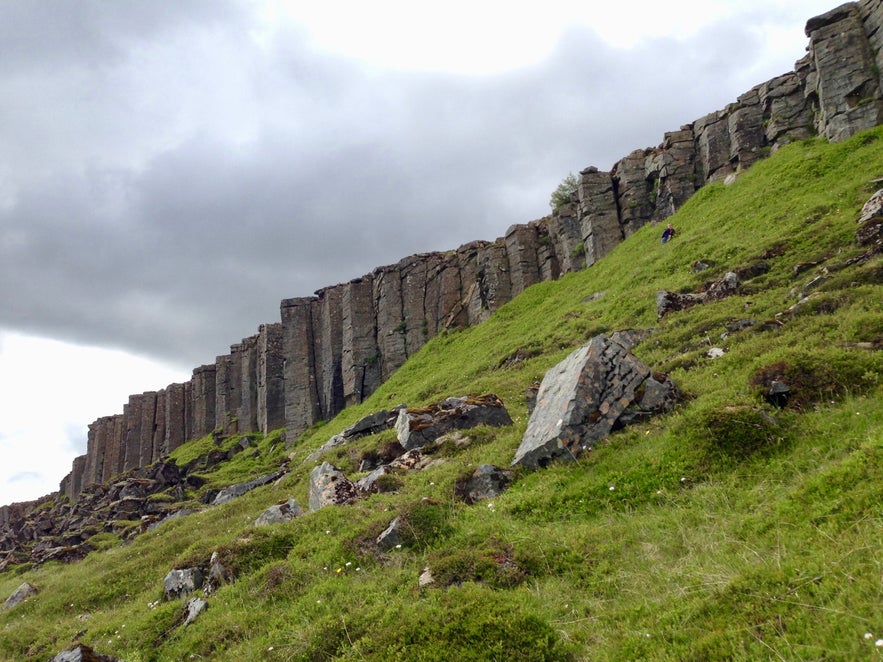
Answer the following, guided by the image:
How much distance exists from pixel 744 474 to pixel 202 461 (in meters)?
68.1

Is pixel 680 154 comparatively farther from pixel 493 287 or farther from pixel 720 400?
pixel 720 400

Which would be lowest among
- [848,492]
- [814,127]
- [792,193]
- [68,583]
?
[68,583]

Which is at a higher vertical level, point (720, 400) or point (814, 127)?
point (814, 127)

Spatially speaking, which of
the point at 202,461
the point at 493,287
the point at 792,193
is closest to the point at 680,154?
the point at 792,193

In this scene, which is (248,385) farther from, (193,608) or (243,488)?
(193,608)

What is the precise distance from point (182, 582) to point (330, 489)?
4.62 m

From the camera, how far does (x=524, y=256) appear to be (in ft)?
181

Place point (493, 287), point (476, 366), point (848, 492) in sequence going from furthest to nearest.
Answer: point (493, 287)
point (476, 366)
point (848, 492)

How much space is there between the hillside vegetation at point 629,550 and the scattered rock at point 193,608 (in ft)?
0.64

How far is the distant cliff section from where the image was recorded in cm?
3591

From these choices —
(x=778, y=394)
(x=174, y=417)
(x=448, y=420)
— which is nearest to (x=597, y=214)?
(x=448, y=420)

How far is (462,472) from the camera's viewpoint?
14.2m

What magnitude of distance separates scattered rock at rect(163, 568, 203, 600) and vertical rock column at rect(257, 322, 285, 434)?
2418 inches

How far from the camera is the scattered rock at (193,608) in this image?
11.0m
